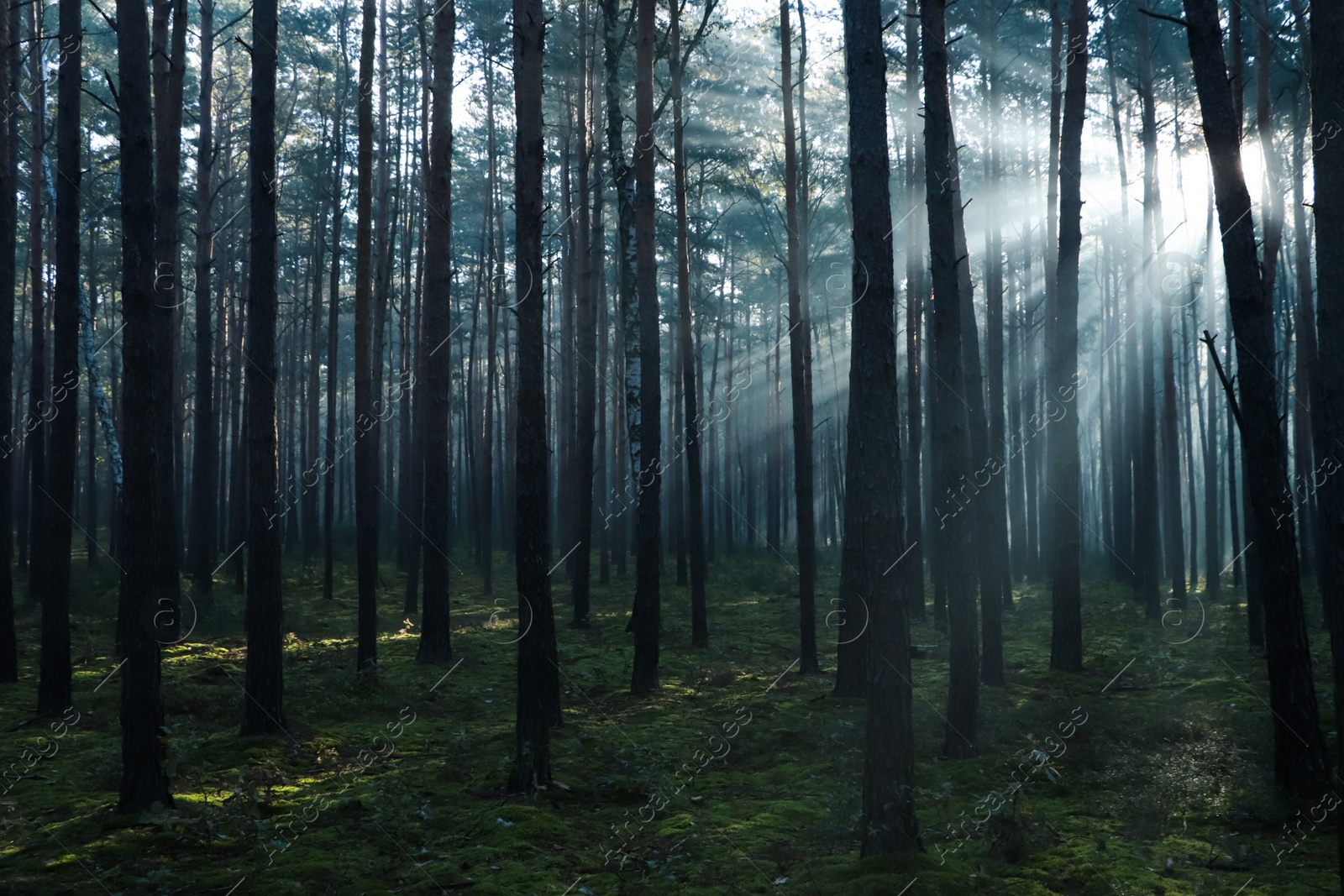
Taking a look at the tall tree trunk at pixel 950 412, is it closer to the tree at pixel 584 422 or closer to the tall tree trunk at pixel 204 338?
the tree at pixel 584 422

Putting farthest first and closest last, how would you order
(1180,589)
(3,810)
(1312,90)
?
(1180,589) → (3,810) → (1312,90)

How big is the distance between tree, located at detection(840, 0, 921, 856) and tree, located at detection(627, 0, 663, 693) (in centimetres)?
551

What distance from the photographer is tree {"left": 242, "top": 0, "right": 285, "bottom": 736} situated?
823 centimetres

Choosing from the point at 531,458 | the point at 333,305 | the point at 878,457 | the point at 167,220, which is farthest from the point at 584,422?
the point at 878,457

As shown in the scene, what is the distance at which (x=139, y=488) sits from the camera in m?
6.20

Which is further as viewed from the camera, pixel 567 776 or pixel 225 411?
pixel 225 411

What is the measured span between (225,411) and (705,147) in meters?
20.8

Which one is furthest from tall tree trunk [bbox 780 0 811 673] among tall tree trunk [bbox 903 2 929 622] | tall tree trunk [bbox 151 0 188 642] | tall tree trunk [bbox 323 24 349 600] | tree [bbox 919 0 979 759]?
tall tree trunk [bbox 323 24 349 600]

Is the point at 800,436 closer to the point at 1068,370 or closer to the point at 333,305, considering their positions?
the point at 1068,370

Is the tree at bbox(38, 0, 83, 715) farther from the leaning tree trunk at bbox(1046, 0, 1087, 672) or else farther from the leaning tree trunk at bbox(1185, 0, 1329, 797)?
the leaning tree trunk at bbox(1046, 0, 1087, 672)

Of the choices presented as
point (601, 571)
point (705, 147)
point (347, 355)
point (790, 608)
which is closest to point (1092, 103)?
point (705, 147)

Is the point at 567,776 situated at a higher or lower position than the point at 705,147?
lower

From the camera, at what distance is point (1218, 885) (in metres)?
5.02

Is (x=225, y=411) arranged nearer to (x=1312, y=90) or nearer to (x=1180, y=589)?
(x=1180, y=589)
